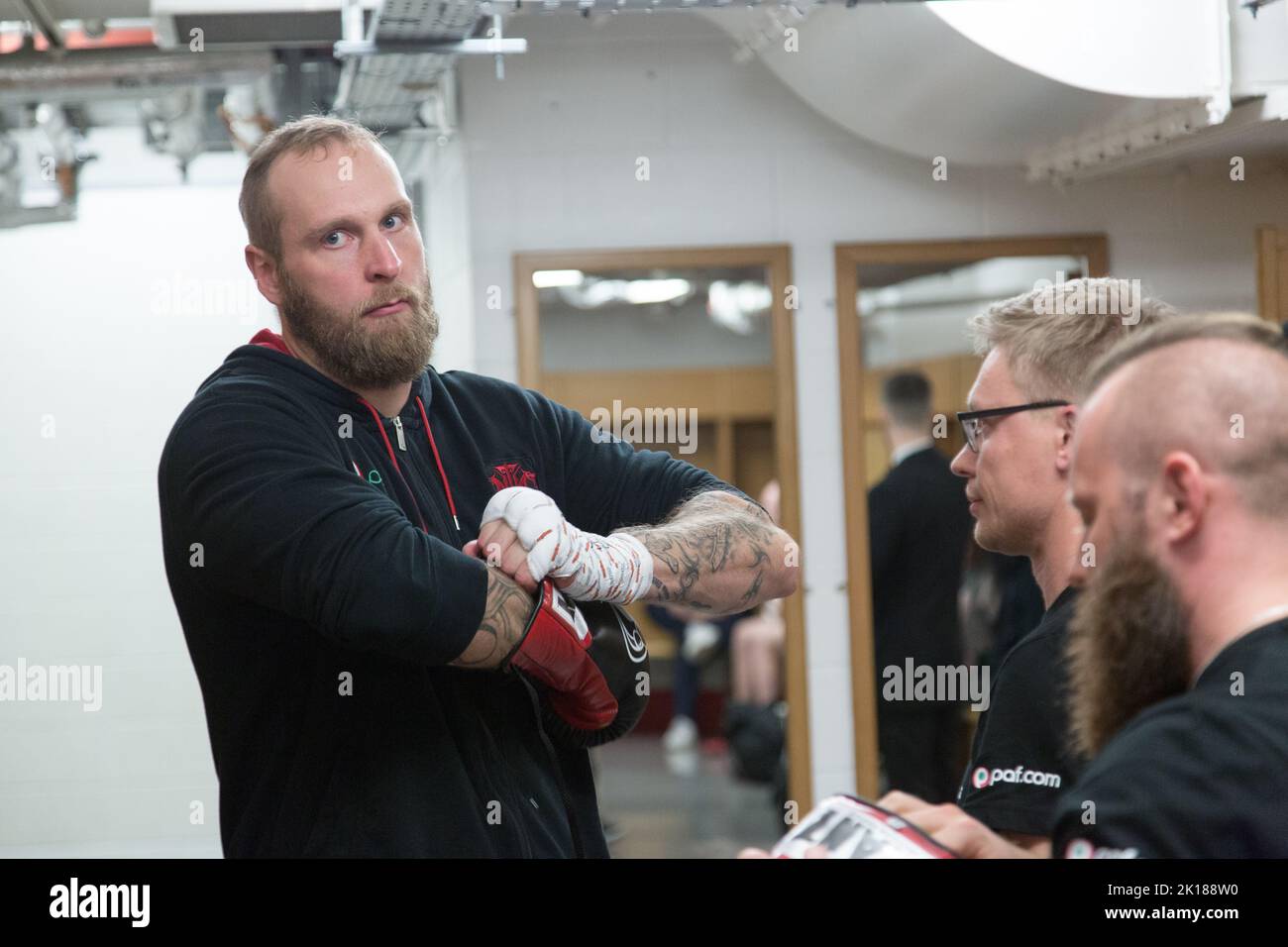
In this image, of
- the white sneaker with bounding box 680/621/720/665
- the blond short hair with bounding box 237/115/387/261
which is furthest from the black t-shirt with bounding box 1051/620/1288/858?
the white sneaker with bounding box 680/621/720/665

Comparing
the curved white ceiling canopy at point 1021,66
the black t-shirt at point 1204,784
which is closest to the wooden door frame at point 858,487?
the curved white ceiling canopy at point 1021,66

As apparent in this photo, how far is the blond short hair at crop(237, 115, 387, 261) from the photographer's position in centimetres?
162

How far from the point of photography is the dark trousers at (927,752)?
4270 mm

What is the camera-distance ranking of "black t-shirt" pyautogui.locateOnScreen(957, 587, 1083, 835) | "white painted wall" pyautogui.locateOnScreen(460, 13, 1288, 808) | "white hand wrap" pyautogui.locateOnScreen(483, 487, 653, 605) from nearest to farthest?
1. "black t-shirt" pyautogui.locateOnScreen(957, 587, 1083, 835)
2. "white hand wrap" pyautogui.locateOnScreen(483, 487, 653, 605)
3. "white painted wall" pyautogui.locateOnScreen(460, 13, 1288, 808)

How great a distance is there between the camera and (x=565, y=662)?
1445mm

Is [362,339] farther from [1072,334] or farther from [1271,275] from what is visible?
[1271,275]

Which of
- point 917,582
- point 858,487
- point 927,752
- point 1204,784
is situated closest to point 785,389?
point 858,487

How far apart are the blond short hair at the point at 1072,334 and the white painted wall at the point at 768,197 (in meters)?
2.79

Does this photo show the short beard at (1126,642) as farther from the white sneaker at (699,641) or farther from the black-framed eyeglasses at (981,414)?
the white sneaker at (699,641)

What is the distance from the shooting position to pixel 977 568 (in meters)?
5.30

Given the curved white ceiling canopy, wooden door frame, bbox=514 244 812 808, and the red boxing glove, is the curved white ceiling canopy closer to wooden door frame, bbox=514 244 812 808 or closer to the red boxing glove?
wooden door frame, bbox=514 244 812 808

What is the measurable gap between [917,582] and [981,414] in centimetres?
280

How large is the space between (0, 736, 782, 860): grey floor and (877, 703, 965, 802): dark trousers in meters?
0.67

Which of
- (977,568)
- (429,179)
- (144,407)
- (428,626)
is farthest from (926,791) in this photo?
(428,626)
